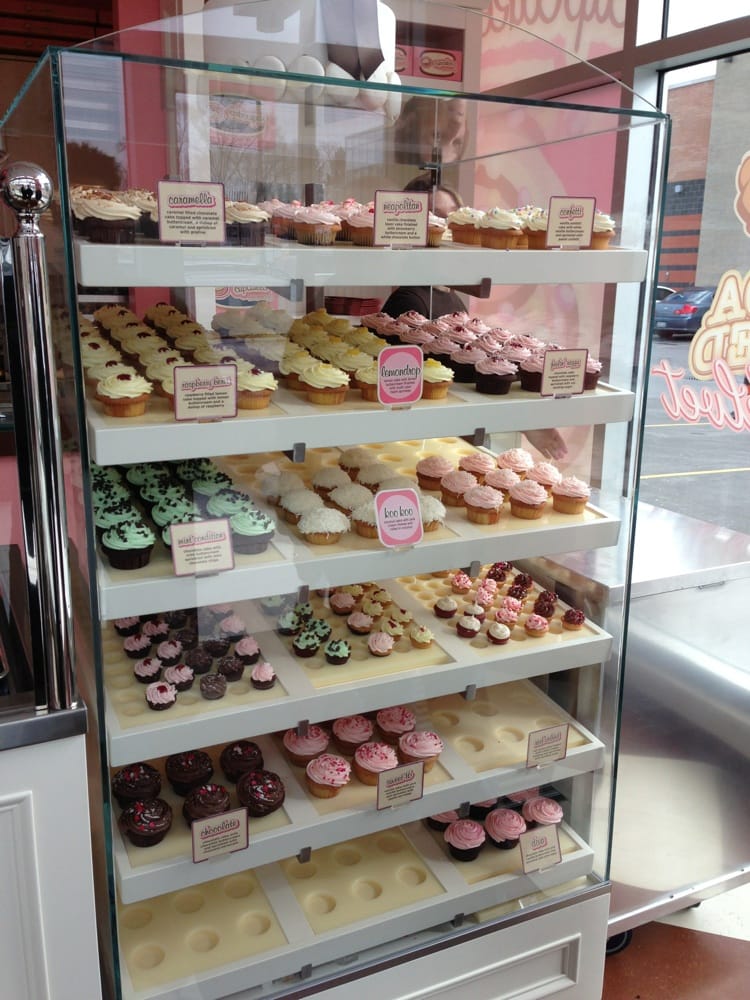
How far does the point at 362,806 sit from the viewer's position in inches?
69.6

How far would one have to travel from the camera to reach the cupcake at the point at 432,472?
1.93m

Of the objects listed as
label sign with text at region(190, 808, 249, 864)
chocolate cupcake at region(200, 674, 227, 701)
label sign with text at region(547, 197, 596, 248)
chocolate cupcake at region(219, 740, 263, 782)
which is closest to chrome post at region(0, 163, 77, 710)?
chocolate cupcake at region(200, 674, 227, 701)

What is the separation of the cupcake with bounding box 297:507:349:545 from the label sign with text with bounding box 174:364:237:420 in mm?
337

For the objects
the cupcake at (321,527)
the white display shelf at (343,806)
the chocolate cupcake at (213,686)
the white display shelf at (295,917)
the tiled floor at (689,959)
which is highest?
the cupcake at (321,527)

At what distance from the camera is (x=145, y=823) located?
1.61m

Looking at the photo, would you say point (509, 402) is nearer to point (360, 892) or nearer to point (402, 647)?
point (402, 647)

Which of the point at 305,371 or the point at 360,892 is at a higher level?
the point at 305,371

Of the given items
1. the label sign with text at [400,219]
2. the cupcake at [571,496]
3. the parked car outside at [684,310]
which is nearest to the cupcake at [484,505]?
the cupcake at [571,496]

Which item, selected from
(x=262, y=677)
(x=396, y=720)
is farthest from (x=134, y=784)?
(x=396, y=720)

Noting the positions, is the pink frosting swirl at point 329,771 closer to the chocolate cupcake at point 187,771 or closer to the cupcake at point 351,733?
the cupcake at point 351,733

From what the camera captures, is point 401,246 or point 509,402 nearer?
point 401,246

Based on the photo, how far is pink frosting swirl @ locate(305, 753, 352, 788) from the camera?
176 cm

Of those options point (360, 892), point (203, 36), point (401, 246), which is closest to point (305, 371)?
point (401, 246)

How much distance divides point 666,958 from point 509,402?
5.56 feet
